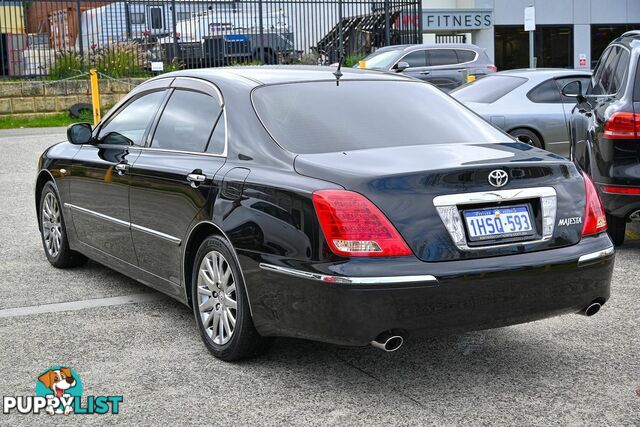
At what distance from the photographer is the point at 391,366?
5020mm

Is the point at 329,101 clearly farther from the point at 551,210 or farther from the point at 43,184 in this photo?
the point at 43,184

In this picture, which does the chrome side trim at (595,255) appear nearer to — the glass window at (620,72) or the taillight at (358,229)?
the taillight at (358,229)

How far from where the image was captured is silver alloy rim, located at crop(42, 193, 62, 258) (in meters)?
7.52

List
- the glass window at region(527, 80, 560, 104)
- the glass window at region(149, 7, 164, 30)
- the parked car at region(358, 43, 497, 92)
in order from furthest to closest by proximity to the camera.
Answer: the glass window at region(149, 7, 164, 30) < the parked car at region(358, 43, 497, 92) < the glass window at region(527, 80, 560, 104)

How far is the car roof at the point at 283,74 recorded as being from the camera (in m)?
5.58

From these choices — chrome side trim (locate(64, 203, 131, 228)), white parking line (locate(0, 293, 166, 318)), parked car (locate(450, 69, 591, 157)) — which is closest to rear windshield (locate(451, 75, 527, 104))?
parked car (locate(450, 69, 591, 157))

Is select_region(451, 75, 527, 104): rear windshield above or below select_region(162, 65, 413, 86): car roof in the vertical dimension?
below

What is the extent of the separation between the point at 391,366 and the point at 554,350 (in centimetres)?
90

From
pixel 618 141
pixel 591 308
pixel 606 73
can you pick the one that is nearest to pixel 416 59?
pixel 606 73

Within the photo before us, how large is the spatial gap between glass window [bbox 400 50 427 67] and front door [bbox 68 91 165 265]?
14776 millimetres

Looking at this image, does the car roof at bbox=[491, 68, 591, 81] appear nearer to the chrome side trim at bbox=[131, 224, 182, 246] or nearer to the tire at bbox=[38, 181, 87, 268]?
the tire at bbox=[38, 181, 87, 268]

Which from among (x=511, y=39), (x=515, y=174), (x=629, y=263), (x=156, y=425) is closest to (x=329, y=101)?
(x=515, y=174)

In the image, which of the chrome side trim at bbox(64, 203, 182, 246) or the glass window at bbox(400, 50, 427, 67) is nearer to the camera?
the chrome side trim at bbox(64, 203, 182, 246)

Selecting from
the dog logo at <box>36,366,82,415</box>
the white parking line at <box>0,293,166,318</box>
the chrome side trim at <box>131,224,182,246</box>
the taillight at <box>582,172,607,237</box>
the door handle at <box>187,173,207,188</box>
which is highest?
the door handle at <box>187,173,207,188</box>
